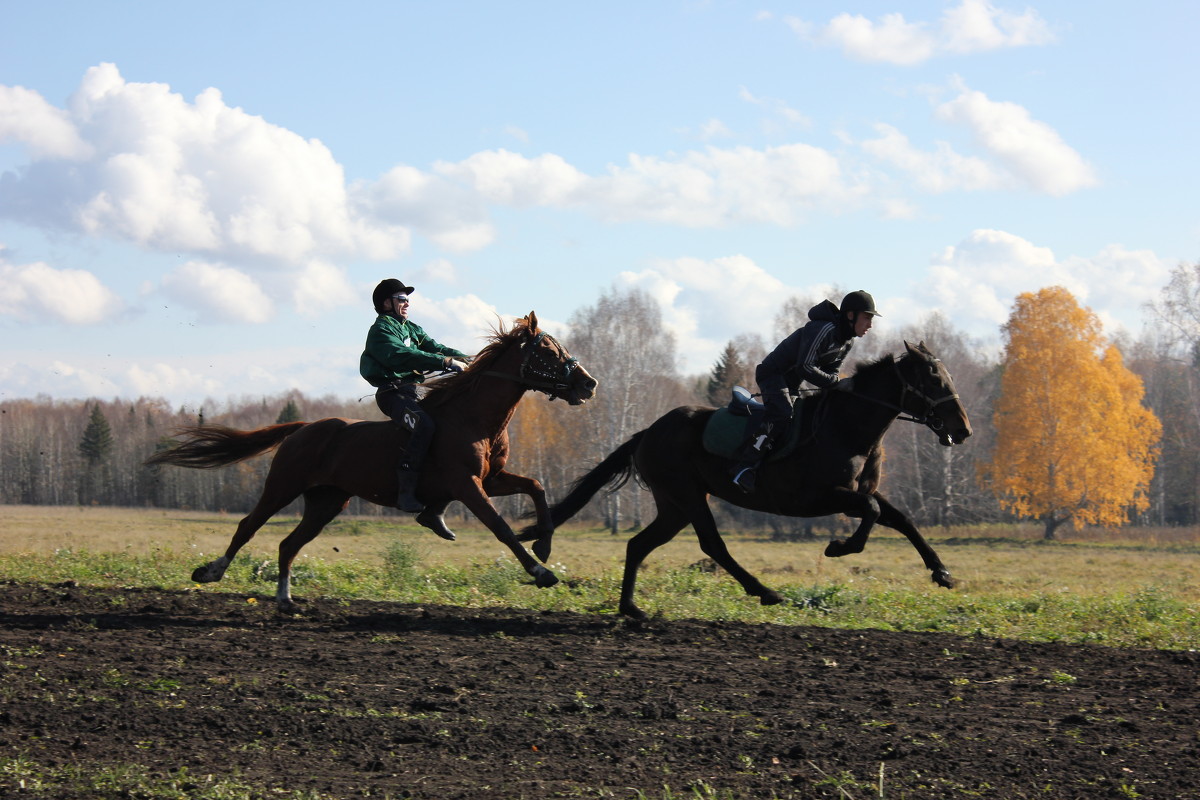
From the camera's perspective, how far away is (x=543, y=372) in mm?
10102

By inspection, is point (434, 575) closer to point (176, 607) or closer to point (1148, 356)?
point (176, 607)

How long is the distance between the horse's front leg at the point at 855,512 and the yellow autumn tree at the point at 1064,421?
41.1m

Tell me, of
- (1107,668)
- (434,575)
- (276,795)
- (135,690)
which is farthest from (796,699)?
(434,575)

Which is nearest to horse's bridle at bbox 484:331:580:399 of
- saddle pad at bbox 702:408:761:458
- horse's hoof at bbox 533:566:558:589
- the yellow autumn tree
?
saddle pad at bbox 702:408:761:458

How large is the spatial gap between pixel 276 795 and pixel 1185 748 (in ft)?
15.0

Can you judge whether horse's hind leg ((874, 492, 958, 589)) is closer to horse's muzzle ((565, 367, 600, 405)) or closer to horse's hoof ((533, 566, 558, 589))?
horse's muzzle ((565, 367, 600, 405))

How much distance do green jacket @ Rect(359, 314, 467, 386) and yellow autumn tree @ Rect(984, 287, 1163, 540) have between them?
42.0 metres

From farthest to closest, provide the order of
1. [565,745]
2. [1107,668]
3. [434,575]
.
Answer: [434,575] → [1107,668] → [565,745]

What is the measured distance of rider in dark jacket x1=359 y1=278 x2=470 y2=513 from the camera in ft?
32.6

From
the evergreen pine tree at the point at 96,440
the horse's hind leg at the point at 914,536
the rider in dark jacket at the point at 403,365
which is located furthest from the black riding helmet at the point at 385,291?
the evergreen pine tree at the point at 96,440

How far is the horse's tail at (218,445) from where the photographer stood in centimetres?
1128

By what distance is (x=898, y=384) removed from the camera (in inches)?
392

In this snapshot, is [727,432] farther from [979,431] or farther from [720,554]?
[979,431]

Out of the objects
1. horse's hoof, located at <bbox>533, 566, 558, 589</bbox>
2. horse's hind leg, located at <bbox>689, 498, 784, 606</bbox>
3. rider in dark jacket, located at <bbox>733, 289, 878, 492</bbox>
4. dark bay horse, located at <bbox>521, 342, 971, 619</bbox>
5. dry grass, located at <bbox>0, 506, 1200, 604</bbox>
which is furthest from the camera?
dry grass, located at <bbox>0, 506, 1200, 604</bbox>
